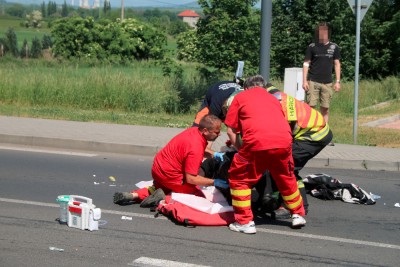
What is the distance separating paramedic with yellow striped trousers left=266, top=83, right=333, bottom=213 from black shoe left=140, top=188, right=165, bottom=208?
1496 mm

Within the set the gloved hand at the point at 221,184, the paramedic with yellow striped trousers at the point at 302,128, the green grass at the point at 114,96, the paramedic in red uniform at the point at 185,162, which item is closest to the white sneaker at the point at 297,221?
the paramedic with yellow striped trousers at the point at 302,128

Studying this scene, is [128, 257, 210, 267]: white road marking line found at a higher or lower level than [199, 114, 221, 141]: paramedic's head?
lower

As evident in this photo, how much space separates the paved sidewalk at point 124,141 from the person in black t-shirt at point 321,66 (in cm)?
99

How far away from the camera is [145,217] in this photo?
7910 mm

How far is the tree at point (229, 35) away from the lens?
1800 centimetres

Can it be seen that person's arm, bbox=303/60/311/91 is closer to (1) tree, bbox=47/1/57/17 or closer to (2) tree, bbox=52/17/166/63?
(2) tree, bbox=52/17/166/63

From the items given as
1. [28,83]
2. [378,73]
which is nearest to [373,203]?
[28,83]

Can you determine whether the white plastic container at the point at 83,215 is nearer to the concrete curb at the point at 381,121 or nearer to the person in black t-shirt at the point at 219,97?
the person in black t-shirt at the point at 219,97

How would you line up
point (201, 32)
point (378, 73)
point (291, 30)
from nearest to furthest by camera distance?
point (201, 32) < point (291, 30) < point (378, 73)

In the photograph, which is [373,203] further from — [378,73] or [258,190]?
[378,73]

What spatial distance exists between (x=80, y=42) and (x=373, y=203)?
41.8 m

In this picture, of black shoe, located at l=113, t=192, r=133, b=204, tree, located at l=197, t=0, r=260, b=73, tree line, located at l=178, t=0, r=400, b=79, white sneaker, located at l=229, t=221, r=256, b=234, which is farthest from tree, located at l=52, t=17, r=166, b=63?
white sneaker, located at l=229, t=221, r=256, b=234

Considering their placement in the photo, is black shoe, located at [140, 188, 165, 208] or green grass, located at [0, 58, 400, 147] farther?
green grass, located at [0, 58, 400, 147]

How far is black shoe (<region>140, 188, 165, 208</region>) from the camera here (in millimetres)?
8180
